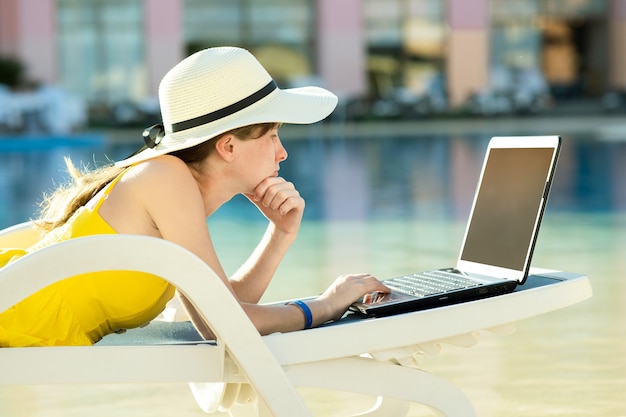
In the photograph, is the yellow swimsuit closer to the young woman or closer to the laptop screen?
the young woman

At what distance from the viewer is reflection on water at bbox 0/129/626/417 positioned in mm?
3822

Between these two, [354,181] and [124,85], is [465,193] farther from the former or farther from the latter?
[124,85]

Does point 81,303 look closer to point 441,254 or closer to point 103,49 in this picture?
point 441,254

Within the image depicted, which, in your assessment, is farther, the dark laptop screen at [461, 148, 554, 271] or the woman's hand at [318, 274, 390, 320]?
the dark laptop screen at [461, 148, 554, 271]

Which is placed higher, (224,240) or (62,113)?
(224,240)

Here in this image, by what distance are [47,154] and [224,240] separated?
12.8 m

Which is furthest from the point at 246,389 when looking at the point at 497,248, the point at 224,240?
the point at 224,240

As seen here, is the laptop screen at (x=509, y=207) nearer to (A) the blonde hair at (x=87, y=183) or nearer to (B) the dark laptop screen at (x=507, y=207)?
(B) the dark laptop screen at (x=507, y=207)

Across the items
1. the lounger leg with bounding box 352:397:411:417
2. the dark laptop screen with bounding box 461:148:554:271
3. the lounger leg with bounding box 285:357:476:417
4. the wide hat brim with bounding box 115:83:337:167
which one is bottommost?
the lounger leg with bounding box 352:397:411:417

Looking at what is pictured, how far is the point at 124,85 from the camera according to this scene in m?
32.6

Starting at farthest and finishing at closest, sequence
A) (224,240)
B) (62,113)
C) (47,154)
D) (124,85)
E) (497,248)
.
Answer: (124,85) < (62,113) < (47,154) < (224,240) < (497,248)

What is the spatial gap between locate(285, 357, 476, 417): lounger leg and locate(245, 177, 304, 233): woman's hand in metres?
0.39

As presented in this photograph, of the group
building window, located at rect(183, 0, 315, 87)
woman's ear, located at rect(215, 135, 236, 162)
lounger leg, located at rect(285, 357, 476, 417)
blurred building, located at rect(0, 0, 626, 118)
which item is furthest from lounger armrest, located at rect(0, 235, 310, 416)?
building window, located at rect(183, 0, 315, 87)

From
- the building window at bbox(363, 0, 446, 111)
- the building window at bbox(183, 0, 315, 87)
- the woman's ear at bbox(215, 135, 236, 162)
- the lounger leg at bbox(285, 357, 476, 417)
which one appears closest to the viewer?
the lounger leg at bbox(285, 357, 476, 417)
